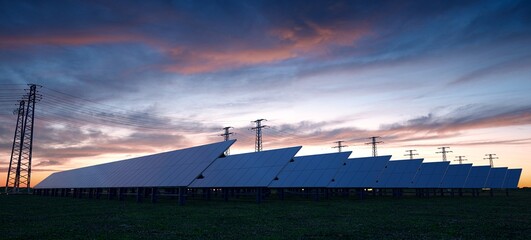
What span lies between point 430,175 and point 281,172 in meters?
23.7

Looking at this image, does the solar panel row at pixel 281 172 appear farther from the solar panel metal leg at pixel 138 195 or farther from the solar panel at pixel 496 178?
the solar panel metal leg at pixel 138 195

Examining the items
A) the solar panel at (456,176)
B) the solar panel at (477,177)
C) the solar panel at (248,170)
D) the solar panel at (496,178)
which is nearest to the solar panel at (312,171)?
the solar panel at (248,170)

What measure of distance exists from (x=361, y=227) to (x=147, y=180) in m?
21.5

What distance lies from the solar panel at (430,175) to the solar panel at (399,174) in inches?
40.3

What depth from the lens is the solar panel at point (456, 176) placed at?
5131 cm

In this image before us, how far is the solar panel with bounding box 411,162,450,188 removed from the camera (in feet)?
161

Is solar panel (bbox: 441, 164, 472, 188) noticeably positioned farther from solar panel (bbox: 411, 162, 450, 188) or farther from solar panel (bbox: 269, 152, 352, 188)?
solar panel (bbox: 269, 152, 352, 188)

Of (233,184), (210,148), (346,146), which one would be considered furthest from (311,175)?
(346,146)

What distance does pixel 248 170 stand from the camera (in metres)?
32.1

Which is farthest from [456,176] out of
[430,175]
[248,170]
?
[248,170]

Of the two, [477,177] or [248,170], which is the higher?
[248,170]

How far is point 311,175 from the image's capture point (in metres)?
38.9

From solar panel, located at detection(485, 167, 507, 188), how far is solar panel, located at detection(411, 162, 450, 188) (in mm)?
7967

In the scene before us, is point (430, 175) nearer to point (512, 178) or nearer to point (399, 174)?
point (399, 174)
